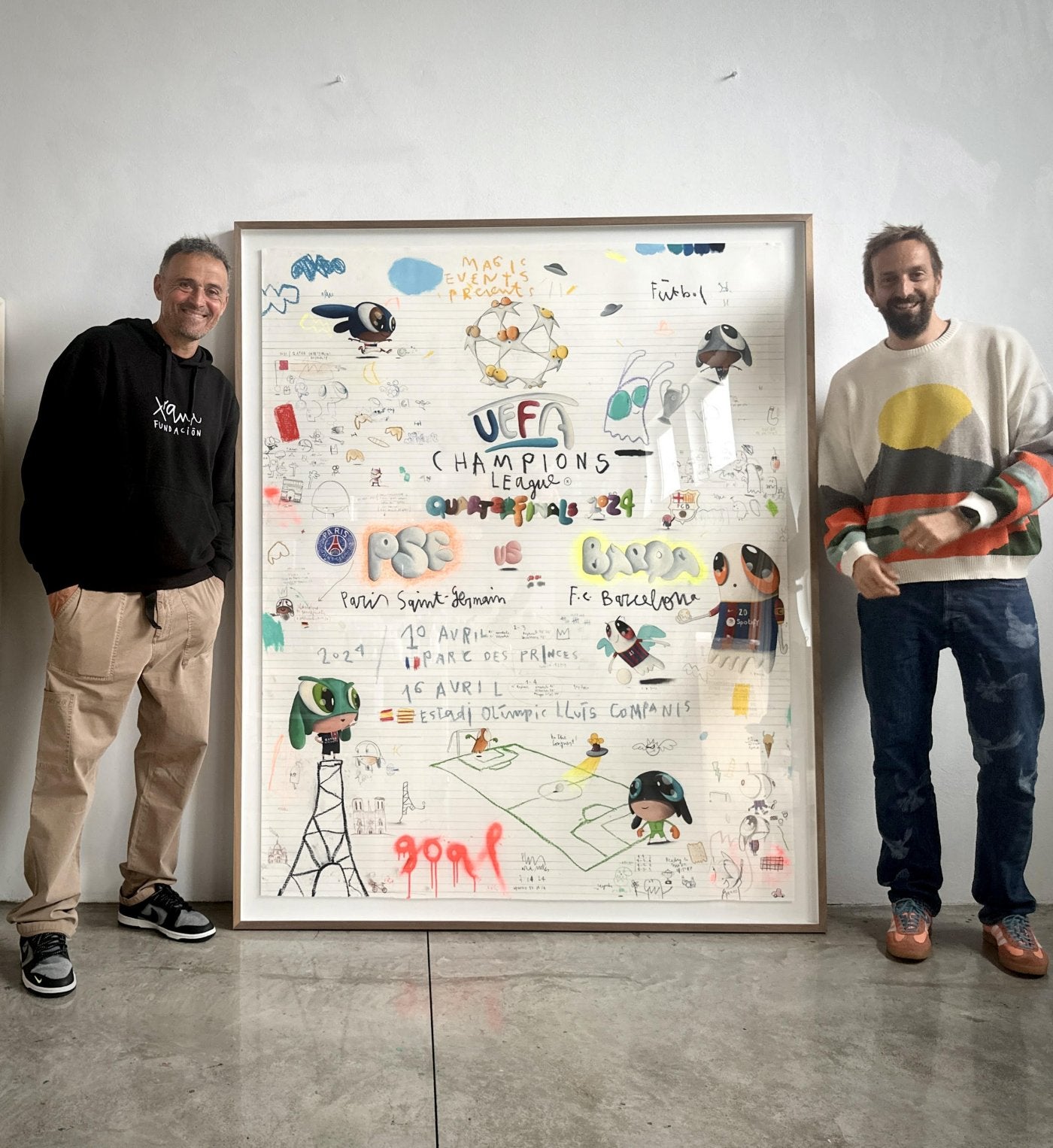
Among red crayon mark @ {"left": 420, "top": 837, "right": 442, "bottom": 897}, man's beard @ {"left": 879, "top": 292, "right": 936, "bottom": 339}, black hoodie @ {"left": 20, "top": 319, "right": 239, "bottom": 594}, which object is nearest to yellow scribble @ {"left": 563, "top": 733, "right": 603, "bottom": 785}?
red crayon mark @ {"left": 420, "top": 837, "right": 442, "bottom": 897}

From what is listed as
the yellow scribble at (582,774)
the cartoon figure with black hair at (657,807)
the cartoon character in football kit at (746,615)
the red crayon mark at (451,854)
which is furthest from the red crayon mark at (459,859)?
the cartoon character in football kit at (746,615)

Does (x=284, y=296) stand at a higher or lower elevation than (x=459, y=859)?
higher

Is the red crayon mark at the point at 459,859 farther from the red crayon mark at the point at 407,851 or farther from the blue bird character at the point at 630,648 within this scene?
the blue bird character at the point at 630,648

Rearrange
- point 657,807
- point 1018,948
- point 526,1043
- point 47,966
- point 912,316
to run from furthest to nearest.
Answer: point 657,807, point 912,316, point 1018,948, point 47,966, point 526,1043

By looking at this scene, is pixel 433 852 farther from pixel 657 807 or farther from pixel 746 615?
pixel 746 615

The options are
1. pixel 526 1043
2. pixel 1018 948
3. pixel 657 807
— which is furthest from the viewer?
pixel 657 807

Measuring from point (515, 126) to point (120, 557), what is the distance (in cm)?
146

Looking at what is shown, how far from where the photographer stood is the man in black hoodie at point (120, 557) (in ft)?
6.33

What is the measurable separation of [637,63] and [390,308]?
91 centimetres

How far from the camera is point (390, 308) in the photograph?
2.21 metres

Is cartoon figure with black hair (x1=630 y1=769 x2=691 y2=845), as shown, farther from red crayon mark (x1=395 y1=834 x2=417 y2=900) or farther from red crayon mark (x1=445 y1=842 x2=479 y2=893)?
red crayon mark (x1=395 y1=834 x2=417 y2=900)

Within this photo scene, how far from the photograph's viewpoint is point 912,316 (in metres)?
2.05

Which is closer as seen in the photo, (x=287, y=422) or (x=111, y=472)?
(x=111, y=472)

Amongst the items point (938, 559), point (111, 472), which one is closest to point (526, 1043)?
point (938, 559)
